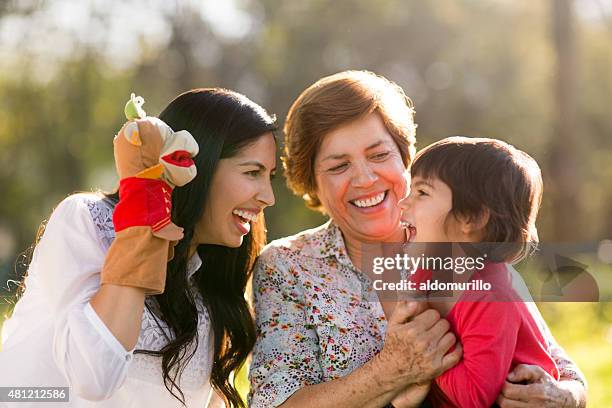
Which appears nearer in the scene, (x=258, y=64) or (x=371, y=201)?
(x=371, y=201)

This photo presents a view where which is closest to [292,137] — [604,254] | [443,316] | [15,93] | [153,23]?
[443,316]

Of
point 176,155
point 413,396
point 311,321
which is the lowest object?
point 413,396

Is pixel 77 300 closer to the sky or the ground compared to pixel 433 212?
closer to the ground

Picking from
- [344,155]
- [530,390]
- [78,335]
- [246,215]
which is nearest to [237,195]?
[246,215]

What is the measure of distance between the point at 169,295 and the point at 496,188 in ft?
3.48

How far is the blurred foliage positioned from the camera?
56.3 feet

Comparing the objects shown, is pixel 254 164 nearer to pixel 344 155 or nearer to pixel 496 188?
pixel 344 155

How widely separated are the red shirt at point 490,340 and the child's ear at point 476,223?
0.34ft

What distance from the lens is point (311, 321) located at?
9.04 ft

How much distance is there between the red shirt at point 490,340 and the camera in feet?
7.15

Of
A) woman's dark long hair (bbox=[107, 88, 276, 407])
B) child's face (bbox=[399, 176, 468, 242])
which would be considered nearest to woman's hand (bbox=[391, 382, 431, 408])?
child's face (bbox=[399, 176, 468, 242])

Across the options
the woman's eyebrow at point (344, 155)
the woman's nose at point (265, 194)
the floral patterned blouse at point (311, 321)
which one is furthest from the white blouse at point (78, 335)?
the woman's eyebrow at point (344, 155)

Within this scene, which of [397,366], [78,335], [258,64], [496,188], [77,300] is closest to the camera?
[78,335]

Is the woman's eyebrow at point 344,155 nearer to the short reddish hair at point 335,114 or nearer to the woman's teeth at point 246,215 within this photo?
the short reddish hair at point 335,114
